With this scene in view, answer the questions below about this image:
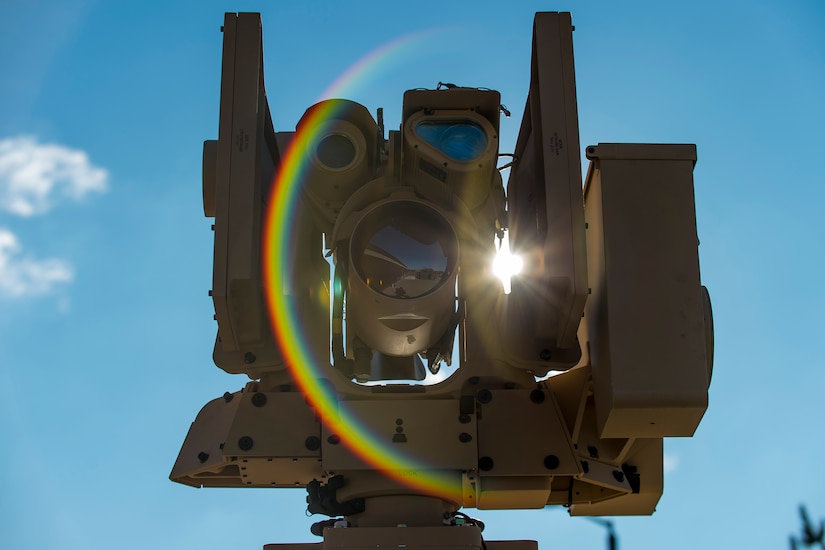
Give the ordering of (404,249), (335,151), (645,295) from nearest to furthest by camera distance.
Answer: (645,295), (404,249), (335,151)

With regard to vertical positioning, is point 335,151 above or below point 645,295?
above

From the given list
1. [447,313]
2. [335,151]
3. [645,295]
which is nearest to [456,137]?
[335,151]

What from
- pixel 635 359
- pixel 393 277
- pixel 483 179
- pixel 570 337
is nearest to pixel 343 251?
pixel 393 277

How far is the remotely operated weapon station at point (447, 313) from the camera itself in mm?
4641

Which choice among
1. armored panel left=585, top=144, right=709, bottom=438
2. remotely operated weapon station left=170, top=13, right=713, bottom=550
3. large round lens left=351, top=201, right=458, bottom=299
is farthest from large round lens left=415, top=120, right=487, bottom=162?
armored panel left=585, top=144, right=709, bottom=438

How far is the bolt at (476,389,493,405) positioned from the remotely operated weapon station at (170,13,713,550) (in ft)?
0.09

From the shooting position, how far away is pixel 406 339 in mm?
5109

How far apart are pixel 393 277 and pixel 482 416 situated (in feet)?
2.70

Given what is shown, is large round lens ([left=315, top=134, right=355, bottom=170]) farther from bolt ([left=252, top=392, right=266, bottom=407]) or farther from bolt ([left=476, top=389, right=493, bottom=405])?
bolt ([left=476, top=389, right=493, bottom=405])

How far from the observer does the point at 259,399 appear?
493cm

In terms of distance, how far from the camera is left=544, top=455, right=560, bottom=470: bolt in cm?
475

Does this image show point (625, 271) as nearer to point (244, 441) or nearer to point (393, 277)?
point (393, 277)

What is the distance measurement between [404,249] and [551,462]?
1.27m

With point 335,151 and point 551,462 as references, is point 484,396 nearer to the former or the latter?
point 551,462
